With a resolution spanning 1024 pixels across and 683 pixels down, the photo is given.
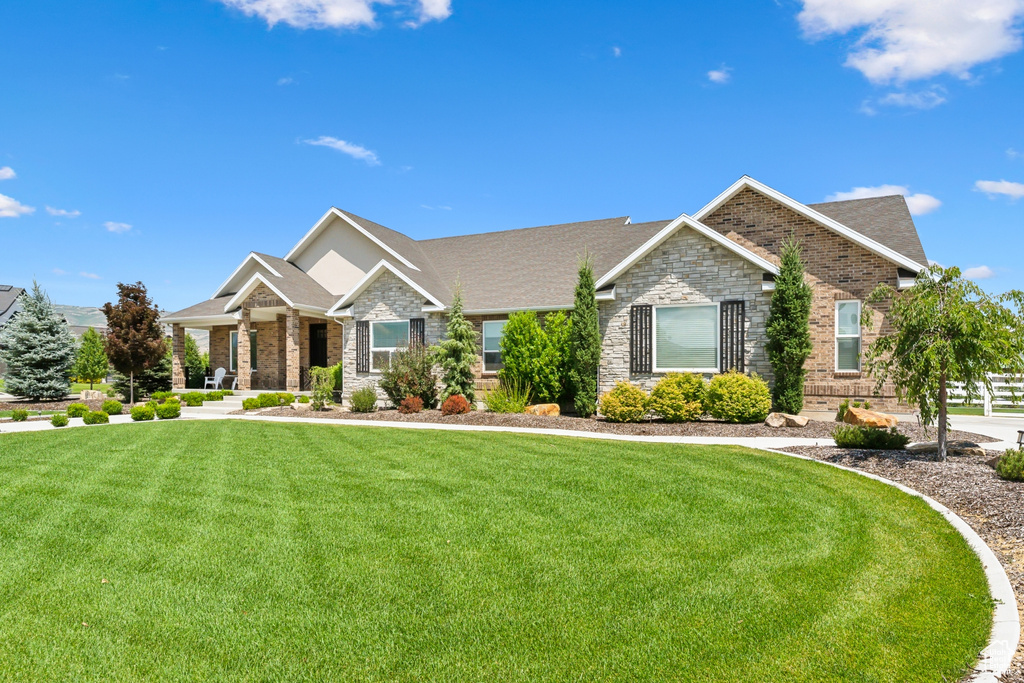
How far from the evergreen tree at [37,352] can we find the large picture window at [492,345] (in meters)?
18.1

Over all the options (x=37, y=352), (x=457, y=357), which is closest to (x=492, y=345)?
(x=457, y=357)

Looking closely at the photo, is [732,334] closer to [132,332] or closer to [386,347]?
[386,347]

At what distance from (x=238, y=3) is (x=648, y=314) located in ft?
43.0

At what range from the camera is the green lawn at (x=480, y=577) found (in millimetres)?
3395

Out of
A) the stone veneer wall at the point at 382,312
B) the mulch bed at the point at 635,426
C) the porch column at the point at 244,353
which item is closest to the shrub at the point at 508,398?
the mulch bed at the point at 635,426

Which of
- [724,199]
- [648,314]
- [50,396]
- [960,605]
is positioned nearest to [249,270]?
[50,396]

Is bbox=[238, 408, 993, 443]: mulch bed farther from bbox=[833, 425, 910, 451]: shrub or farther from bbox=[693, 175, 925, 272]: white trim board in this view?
bbox=[693, 175, 925, 272]: white trim board

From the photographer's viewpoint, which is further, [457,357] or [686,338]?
[457,357]

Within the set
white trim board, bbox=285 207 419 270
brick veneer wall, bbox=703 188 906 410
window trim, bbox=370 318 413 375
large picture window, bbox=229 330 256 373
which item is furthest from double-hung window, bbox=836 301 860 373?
large picture window, bbox=229 330 256 373

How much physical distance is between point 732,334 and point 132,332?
20203 millimetres

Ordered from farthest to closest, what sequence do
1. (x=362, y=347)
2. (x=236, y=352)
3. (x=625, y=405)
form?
1. (x=236, y=352)
2. (x=362, y=347)
3. (x=625, y=405)

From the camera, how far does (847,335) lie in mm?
15688

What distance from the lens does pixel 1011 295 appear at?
841cm

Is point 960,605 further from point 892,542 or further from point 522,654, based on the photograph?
point 522,654
